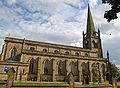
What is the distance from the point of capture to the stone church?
35.2 metres

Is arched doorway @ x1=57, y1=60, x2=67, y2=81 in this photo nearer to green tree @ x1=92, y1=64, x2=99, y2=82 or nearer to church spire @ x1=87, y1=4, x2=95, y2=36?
green tree @ x1=92, y1=64, x2=99, y2=82

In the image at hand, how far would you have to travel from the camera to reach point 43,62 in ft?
135

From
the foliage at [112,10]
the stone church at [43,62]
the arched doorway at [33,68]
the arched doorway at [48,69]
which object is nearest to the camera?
the foliage at [112,10]

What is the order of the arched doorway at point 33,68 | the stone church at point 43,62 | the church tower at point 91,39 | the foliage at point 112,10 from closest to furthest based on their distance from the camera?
1. the foliage at point 112,10
2. the stone church at point 43,62
3. the arched doorway at point 33,68
4. the church tower at point 91,39

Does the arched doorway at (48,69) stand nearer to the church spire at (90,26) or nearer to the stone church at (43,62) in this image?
the stone church at (43,62)

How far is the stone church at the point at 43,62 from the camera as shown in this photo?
115ft

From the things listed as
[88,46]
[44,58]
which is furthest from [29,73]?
[88,46]

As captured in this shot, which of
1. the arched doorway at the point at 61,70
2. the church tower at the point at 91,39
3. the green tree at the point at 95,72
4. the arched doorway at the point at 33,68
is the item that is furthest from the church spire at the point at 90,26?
the arched doorway at the point at 33,68

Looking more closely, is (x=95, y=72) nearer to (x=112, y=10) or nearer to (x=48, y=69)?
(x=48, y=69)

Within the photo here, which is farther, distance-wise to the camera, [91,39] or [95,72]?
[91,39]

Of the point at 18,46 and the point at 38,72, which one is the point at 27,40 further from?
the point at 38,72

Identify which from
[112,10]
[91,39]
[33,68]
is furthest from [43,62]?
[112,10]

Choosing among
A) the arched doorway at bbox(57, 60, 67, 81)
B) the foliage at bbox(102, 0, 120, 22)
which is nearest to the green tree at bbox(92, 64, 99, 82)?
the arched doorway at bbox(57, 60, 67, 81)

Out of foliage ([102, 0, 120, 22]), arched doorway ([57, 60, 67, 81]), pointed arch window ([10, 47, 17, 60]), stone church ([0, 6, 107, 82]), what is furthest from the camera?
arched doorway ([57, 60, 67, 81])
